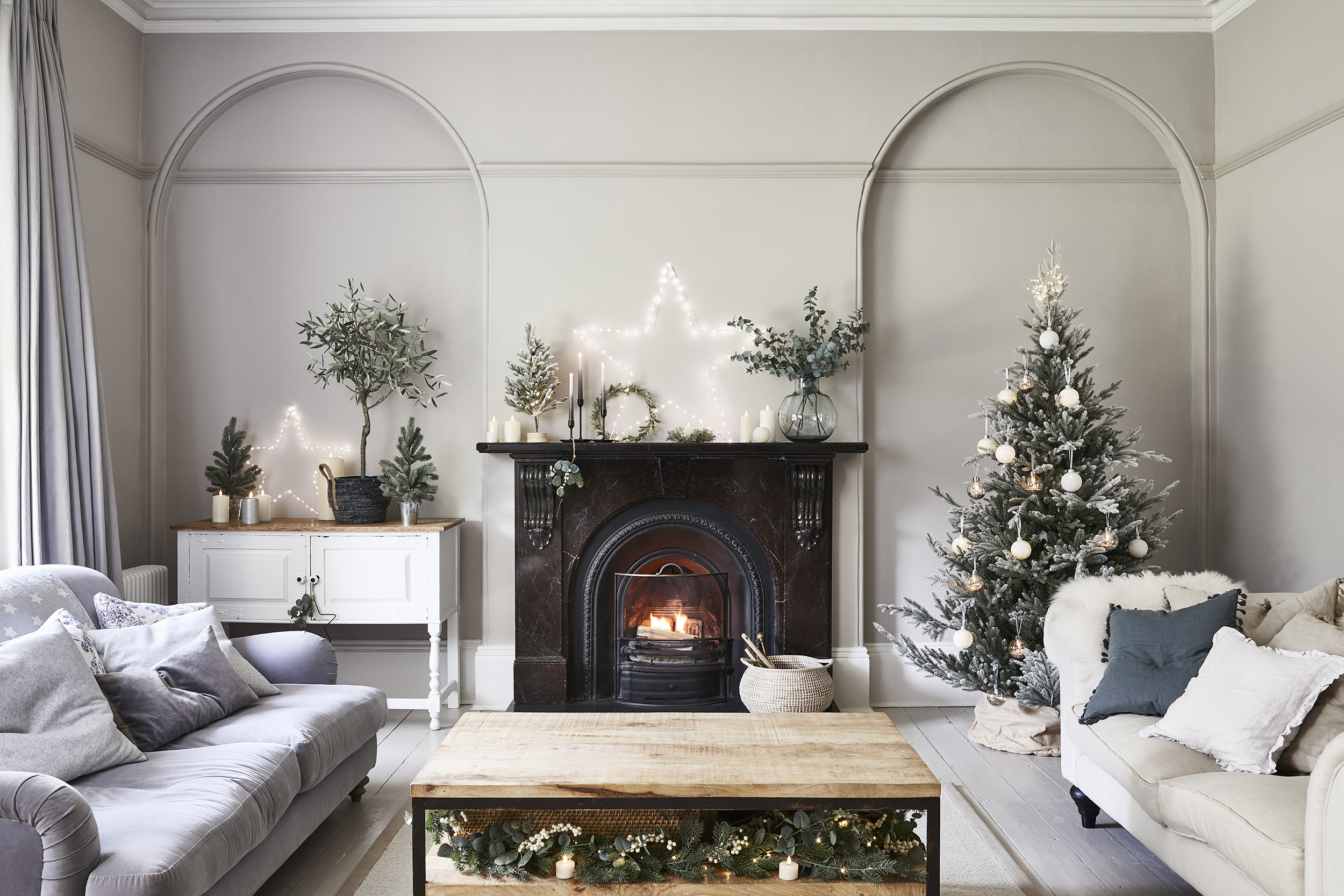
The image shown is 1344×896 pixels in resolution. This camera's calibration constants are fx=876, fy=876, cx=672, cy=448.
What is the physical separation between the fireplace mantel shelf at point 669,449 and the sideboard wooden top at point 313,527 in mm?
427

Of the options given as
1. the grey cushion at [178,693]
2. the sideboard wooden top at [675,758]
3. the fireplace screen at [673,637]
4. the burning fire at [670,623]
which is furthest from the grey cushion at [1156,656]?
the grey cushion at [178,693]

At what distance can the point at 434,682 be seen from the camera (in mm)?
3920

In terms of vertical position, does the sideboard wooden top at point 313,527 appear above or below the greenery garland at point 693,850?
above

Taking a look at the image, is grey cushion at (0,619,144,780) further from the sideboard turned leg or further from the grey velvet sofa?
the sideboard turned leg

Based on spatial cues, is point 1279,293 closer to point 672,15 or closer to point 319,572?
point 672,15

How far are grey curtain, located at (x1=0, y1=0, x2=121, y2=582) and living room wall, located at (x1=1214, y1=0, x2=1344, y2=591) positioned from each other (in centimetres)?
490

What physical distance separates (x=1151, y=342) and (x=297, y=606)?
4.23 meters

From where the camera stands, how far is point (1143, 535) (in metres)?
3.60

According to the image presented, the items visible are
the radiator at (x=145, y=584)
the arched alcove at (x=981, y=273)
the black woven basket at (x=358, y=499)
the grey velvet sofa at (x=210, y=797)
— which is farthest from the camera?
the arched alcove at (x=981, y=273)

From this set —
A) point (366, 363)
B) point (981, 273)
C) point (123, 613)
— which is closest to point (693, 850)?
point (123, 613)

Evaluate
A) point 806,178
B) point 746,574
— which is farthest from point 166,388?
point 806,178

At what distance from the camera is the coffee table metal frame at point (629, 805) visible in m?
2.05

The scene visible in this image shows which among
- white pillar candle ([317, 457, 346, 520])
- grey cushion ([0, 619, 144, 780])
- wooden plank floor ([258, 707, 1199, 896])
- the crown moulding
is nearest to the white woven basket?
wooden plank floor ([258, 707, 1199, 896])

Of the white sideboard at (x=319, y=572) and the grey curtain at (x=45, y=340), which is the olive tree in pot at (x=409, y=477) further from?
the grey curtain at (x=45, y=340)
